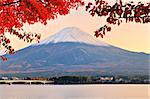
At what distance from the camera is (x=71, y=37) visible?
2.98 metres

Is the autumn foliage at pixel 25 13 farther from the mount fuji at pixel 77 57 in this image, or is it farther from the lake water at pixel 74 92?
the lake water at pixel 74 92

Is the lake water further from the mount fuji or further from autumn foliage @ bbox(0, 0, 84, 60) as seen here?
autumn foliage @ bbox(0, 0, 84, 60)

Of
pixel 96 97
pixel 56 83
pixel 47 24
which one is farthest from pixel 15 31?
pixel 96 97

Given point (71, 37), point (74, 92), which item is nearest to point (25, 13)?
point (71, 37)

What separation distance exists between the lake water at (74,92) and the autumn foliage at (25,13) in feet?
1.19

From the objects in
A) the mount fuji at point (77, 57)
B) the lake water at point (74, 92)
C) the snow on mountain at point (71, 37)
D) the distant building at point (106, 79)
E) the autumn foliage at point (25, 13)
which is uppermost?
the autumn foliage at point (25, 13)

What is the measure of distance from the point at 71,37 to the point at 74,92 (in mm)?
438

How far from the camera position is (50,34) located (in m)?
2.98

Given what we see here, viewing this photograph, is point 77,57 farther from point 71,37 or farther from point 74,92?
point 74,92

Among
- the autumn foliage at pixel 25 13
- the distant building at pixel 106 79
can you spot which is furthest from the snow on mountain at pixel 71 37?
the distant building at pixel 106 79

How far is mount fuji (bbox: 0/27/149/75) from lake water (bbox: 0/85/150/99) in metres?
0.16

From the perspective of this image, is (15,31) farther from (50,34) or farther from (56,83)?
(56,83)

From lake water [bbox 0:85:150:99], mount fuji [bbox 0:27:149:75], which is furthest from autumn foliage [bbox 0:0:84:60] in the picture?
lake water [bbox 0:85:150:99]

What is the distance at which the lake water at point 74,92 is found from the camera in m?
3.05
